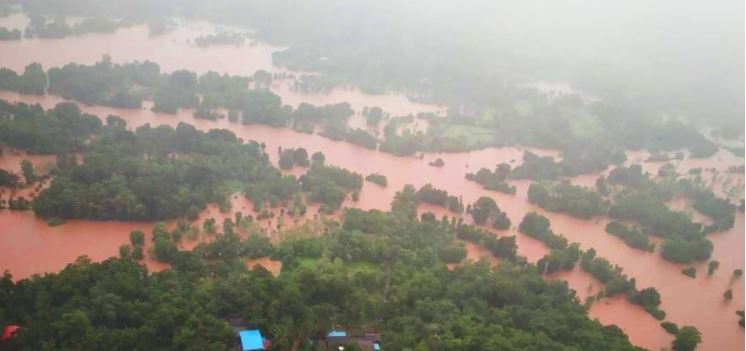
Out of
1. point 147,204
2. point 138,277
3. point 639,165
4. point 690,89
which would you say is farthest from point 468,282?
point 690,89

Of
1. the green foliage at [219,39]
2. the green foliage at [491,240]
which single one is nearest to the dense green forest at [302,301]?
the green foliage at [491,240]

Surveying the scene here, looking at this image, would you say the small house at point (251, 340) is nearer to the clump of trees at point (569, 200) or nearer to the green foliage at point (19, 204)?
the green foliage at point (19, 204)

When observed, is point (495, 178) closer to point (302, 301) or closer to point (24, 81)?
point (302, 301)

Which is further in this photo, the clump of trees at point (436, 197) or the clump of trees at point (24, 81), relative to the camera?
the clump of trees at point (24, 81)

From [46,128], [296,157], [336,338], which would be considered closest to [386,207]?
[296,157]

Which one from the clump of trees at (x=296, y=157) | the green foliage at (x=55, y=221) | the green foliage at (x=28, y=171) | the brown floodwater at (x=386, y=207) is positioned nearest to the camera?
the brown floodwater at (x=386, y=207)

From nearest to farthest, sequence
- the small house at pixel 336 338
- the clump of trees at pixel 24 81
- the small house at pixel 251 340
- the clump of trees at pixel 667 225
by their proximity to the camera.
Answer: the small house at pixel 251 340, the small house at pixel 336 338, the clump of trees at pixel 667 225, the clump of trees at pixel 24 81
